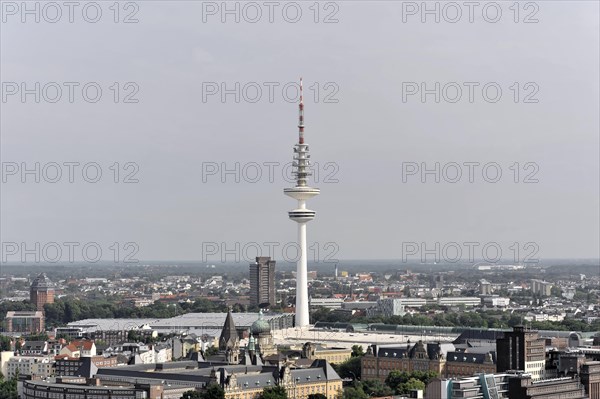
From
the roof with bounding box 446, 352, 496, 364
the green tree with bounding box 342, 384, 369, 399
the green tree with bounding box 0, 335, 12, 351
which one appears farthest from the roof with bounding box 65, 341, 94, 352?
the green tree with bounding box 342, 384, 369, 399

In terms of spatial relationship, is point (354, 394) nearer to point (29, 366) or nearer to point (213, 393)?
point (213, 393)

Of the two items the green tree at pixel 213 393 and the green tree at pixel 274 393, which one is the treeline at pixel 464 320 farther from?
the green tree at pixel 213 393

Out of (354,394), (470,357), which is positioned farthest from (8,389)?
(470,357)

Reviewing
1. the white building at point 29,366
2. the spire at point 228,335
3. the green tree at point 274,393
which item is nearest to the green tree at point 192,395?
the green tree at point 274,393

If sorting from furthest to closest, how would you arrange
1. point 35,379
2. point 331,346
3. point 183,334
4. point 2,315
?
point 2,315, point 183,334, point 331,346, point 35,379

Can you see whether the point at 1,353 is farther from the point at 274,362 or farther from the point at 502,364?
the point at 502,364

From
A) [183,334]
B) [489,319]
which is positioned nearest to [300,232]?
[183,334]

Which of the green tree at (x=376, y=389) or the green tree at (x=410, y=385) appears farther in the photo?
the green tree at (x=376, y=389)
